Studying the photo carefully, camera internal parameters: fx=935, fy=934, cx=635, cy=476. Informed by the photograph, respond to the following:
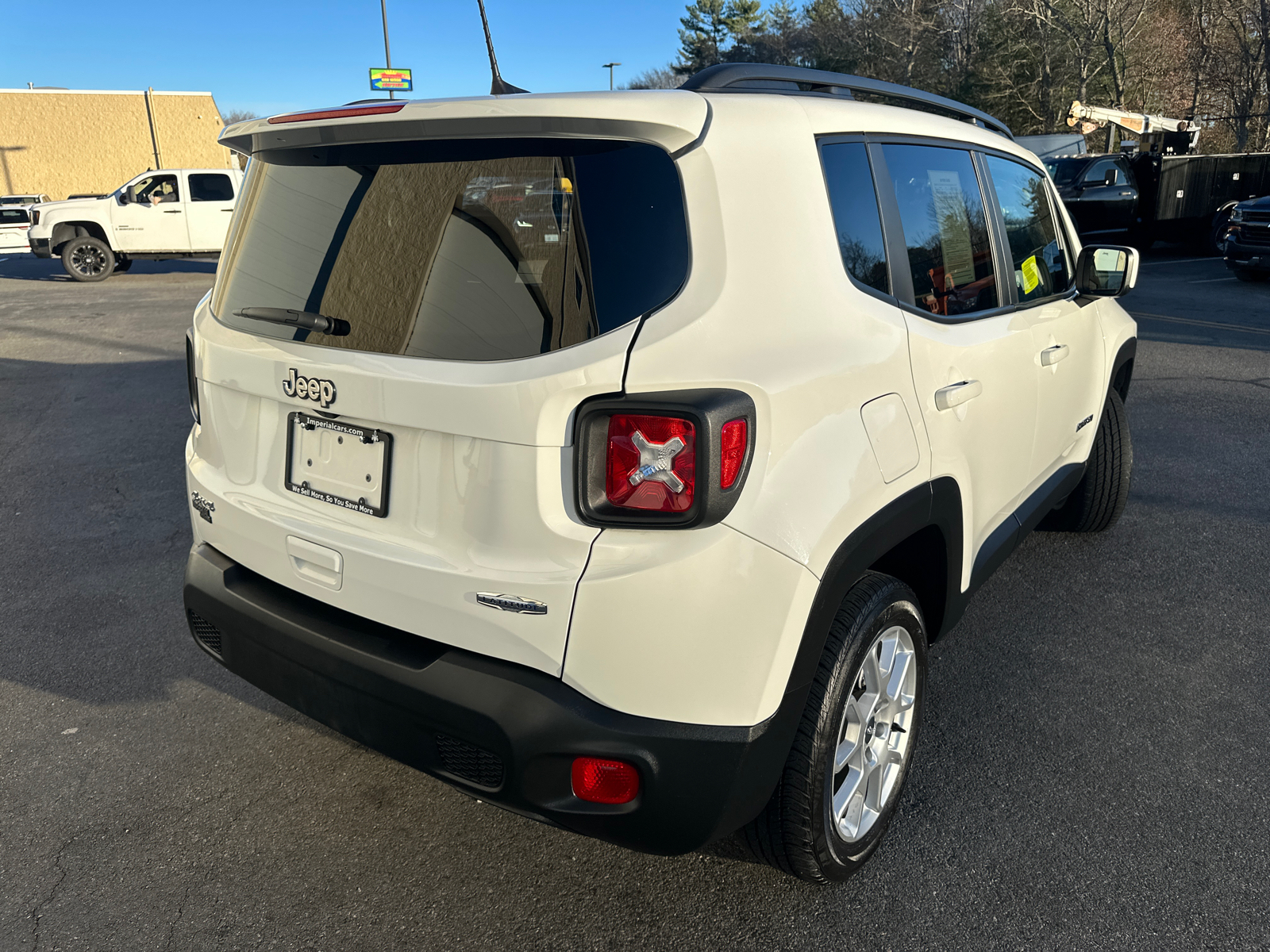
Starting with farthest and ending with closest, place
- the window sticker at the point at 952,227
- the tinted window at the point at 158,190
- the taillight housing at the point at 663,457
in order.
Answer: the tinted window at the point at 158,190 → the window sticker at the point at 952,227 → the taillight housing at the point at 663,457

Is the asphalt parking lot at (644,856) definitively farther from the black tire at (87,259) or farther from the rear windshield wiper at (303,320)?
the black tire at (87,259)

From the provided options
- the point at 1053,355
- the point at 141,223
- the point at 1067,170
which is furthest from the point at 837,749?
the point at 141,223

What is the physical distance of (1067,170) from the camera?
726 inches

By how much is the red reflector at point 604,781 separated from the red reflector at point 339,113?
1.43 m

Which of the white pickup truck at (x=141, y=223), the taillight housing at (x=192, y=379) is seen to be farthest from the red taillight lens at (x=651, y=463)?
the white pickup truck at (x=141, y=223)

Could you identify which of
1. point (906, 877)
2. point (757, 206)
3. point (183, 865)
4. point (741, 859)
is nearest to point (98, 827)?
point (183, 865)

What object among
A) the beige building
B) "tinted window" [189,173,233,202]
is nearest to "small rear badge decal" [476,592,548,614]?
"tinted window" [189,173,233,202]

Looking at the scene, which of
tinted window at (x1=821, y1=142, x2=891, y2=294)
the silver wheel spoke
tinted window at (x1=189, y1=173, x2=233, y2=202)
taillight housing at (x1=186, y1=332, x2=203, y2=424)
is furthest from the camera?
tinted window at (x1=189, y1=173, x2=233, y2=202)

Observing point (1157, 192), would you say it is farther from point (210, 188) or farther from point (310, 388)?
point (310, 388)

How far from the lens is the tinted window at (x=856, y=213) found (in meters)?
2.17

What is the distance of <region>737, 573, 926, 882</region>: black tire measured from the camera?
207cm

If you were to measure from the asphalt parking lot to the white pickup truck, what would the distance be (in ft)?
53.6

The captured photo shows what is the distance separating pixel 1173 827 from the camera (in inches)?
99.3

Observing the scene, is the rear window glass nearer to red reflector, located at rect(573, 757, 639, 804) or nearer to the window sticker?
red reflector, located at rect(573, 757, 639, 804)
